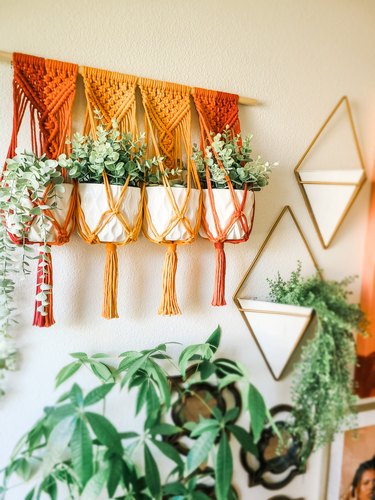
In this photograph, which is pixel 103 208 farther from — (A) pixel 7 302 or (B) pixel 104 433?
(B) pixel 104 433

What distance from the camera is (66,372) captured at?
2.33 ft

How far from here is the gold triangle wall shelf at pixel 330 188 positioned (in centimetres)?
99

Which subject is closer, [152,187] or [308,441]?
[152,187]

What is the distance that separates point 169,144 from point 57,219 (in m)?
0.27

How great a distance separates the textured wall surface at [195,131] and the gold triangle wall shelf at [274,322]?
0.02m

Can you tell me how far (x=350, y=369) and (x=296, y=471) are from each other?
314 mm

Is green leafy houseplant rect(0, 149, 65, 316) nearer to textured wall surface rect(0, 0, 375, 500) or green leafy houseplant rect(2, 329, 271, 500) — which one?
textured wall surface rect(0, 0, 375, 500)

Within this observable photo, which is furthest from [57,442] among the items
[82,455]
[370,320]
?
[370,320]

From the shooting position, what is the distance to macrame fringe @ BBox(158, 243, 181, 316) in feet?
2.59

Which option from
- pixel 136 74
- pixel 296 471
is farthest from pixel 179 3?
pixel 296 471

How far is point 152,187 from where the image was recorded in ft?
2.43

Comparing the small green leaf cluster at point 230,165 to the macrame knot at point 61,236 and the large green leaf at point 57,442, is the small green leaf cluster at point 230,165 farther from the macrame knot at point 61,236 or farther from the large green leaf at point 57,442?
the large green leaf at point 57,442

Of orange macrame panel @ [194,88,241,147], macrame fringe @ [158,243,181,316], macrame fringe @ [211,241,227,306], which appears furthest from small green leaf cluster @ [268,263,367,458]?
orange macrame panel @ [194,88,241,147]

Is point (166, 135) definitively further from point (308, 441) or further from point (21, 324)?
point (308, 441)
